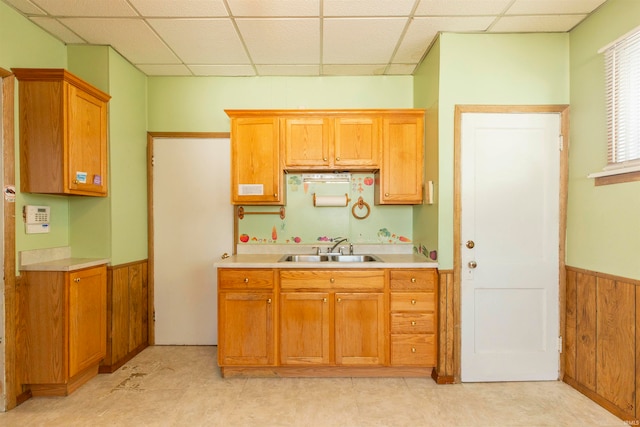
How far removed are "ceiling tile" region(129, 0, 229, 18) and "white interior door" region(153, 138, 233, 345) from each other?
1.30 meters

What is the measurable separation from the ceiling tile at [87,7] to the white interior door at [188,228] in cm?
131

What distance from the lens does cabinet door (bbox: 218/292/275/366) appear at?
2.83m

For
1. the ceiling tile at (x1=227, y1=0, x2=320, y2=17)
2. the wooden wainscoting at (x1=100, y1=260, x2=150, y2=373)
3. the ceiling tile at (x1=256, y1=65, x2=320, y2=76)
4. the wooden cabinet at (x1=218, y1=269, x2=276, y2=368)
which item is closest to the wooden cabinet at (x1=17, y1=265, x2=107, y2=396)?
the wooden wainscoting at (x1=100, y1=260, x2=150, y2=373)

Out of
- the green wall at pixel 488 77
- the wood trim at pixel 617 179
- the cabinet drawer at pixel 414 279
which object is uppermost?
the green wall at pixel 488 77

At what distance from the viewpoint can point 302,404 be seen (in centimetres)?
246

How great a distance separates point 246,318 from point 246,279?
1.04 ft

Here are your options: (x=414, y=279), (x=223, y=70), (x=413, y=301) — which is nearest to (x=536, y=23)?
(x=414, y=279)

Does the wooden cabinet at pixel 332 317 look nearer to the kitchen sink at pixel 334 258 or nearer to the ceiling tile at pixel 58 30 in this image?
the kitchen sink at pixel 334 258

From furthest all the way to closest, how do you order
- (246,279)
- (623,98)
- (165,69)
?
1. (165,69)
2. (246,279)
3. (623,98)

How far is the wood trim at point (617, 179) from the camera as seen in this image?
7.05 ft

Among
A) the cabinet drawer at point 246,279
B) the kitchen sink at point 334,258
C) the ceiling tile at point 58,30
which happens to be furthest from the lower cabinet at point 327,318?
the ceiling tile at point 58,30

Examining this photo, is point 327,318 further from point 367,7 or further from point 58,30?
point 58,30

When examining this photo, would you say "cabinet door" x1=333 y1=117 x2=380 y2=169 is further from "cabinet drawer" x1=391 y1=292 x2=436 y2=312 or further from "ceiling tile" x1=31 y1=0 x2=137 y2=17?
"ceiling tile" x1=31 y1=0 x2=137 y2=17

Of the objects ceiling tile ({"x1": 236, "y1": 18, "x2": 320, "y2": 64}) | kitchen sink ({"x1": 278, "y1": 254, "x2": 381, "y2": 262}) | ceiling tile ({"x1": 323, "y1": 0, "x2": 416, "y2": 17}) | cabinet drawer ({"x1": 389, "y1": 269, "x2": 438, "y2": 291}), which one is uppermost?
ceiling tile ({"x1": 323, "y1": 0, "x2": 416, "y2": 17})
